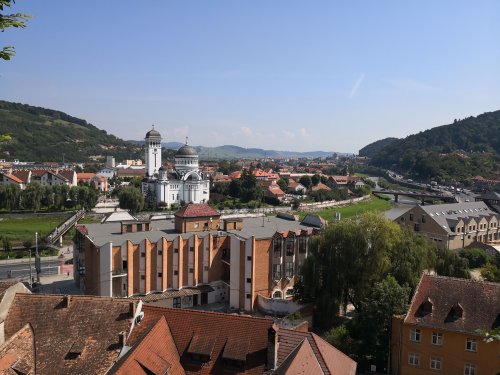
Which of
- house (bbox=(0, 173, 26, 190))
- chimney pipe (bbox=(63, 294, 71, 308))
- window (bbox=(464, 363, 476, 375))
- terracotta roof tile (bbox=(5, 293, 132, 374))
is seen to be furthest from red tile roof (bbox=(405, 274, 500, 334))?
house (bbox=(0, 173, 26, 190))

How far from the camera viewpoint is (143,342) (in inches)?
708

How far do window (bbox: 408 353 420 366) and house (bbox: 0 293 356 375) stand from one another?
587 centimetres

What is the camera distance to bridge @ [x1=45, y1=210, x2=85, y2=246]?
59.7 meters

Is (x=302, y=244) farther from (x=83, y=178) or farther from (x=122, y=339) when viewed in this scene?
(x=83, y=178)

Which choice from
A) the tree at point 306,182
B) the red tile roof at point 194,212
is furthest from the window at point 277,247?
the tree at point 306,182

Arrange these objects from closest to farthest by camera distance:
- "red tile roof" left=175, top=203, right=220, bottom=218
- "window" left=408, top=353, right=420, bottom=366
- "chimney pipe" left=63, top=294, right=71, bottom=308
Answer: "chimney pipe" left=63, top=294, right=71, bottom=308
"window" left=408, top=353, right=420, bottom=366
"red tile roof" left=175, top=203, right=220, bottom=218

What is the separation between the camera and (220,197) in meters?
102

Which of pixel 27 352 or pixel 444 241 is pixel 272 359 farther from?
pixel 444 241

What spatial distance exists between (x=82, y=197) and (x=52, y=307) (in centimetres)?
6853

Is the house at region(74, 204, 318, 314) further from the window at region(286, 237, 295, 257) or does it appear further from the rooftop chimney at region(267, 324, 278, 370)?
the rooftop chimney at region(267, 324, 278, 370)

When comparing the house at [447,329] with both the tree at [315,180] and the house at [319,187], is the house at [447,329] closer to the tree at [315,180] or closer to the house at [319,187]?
the house at [319,187]

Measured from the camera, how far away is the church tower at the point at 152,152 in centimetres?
10462

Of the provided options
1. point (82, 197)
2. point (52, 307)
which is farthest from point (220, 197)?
point (52, 307)

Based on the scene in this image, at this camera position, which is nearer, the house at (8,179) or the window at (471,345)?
the window at (471,345)
